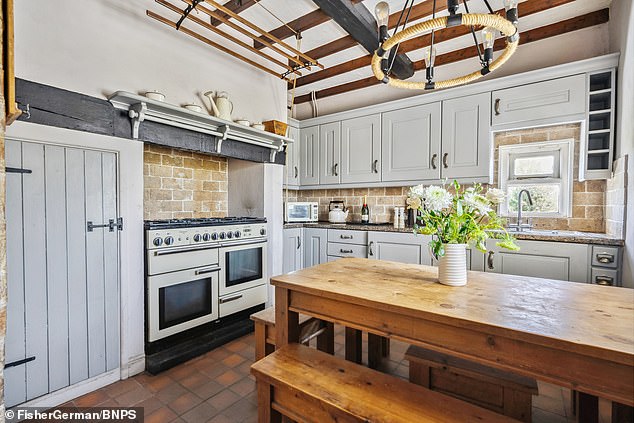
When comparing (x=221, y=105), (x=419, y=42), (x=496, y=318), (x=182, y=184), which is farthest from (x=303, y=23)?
(x=496, y=318)

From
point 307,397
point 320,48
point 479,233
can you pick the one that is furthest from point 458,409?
point 320,48

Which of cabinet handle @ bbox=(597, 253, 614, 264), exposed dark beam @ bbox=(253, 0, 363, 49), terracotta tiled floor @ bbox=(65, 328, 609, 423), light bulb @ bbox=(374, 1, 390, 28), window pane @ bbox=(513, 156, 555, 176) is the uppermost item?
exposed dark beam @ bbox=(253, 0, 363, 49)

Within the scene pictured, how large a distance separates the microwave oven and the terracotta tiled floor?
77.5 inches

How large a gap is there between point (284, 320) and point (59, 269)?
144 cm

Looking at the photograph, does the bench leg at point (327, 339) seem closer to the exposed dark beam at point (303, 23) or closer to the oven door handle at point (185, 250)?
the oven door handle at point (185, 250)

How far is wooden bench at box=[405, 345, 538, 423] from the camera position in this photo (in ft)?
4.41

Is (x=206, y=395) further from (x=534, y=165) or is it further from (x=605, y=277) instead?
(x=534, y=165)

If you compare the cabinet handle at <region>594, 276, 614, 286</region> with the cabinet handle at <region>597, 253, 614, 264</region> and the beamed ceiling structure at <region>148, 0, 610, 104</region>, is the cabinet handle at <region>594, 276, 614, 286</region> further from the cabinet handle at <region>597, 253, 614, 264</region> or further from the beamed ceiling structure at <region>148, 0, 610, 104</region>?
the beamed ceiling structure at <region>148, 0, 610, 104</region>

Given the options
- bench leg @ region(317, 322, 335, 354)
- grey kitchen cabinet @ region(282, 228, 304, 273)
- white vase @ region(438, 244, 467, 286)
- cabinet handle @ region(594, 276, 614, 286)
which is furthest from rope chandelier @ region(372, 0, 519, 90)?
grey kitchen cabinet @ region(282, 228, 304, 273)

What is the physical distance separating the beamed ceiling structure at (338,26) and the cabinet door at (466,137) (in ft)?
1.81

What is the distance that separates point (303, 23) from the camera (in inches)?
103

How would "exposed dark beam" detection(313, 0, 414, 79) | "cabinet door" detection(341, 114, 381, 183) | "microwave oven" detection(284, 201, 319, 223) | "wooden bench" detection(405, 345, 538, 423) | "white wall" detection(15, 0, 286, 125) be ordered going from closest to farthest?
"wooden bench" detection(405, 345, 538, 423), "white wall" detection(15, 0, 286, 125), "exposed dark beam" detection(313, 0, 414, 79), "cabinet door" detection(341, 114, 381, 183), "microwave oven" detection(284, 201, 319, 223)

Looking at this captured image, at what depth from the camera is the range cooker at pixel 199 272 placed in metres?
2.21

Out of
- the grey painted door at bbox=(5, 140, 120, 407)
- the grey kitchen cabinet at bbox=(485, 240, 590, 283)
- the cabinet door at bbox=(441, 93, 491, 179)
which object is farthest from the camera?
the cabinet door at bbox=(441, 93, 491, 179)
